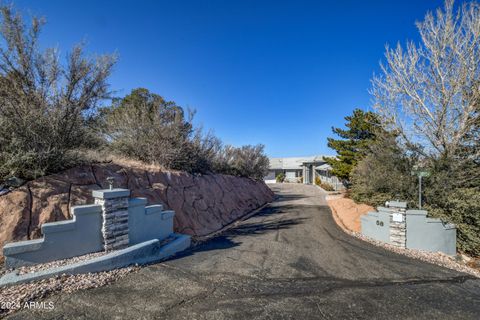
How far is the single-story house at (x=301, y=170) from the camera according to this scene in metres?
28.2

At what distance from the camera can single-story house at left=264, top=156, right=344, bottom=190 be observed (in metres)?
28.2

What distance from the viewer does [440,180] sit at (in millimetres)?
7789

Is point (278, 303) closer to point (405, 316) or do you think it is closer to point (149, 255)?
point (405, 316)

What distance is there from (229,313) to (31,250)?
11.4 ft

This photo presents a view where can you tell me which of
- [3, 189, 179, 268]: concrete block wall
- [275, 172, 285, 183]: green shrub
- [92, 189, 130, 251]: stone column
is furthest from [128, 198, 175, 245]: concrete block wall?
[275, 172, 285, 183]: green shrub

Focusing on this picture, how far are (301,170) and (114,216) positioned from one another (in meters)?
34.1

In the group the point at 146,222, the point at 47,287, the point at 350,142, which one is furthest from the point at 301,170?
the point at 47,287

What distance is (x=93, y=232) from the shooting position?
4379mm

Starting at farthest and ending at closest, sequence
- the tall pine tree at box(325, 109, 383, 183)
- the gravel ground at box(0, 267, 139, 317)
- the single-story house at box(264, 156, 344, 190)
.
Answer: the single-story house at box(264, 156, 344, 190) < the tall pine tree at box(325, 109, 383, 183) < the gravel ground at box(0, 267, 139, 317)

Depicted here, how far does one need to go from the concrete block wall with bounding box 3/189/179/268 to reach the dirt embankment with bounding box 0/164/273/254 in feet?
1.47

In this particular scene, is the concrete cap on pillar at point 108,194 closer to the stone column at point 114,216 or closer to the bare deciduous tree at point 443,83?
the stone column at point 114,216

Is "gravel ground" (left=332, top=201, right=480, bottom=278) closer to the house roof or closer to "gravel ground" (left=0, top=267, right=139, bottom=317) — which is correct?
"gravel ground" (left=0, top=267, right=139, bottom=317)

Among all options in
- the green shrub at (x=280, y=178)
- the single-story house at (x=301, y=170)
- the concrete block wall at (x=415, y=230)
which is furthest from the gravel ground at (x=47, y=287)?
the green shrub at (x=280, y=178)

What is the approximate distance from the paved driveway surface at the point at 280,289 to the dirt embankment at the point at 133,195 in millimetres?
1735
